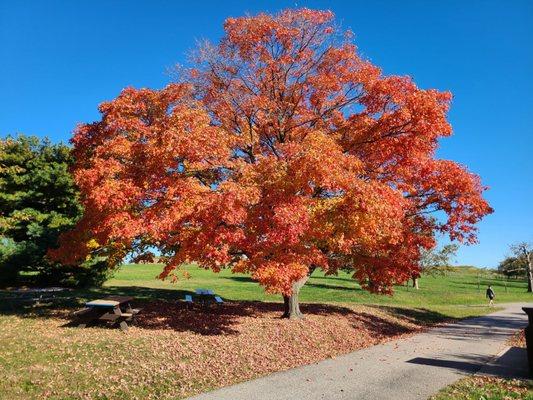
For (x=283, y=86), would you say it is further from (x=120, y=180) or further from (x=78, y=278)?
(x=78, y=278)

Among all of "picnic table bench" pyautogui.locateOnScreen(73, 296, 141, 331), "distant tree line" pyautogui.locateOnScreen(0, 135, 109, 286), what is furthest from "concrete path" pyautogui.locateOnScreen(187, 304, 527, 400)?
"distant tree line" pyautogui.locateOnScreen(0, 135, 109, 286)

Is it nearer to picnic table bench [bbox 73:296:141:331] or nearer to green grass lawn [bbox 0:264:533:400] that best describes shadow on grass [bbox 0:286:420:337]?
green grass lawn [bbox 0:264:533:400]

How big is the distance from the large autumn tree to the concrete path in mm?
2782

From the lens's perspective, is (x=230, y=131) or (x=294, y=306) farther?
(x=294, y=306)

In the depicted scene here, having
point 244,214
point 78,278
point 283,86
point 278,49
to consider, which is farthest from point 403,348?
point 78,278

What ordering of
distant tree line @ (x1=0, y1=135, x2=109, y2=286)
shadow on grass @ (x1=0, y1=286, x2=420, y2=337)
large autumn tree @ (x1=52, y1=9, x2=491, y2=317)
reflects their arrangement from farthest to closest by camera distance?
distant tree line @ (x1=0, y1=135, x2=109, y2=286) < shadow on grass @ (x1=0, y1=286, x2=420, y2=337) < large autumn tree @ (x1=52, y1=9, x2=491, y2=317)

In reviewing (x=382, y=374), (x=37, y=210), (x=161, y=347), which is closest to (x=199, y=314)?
(x=161, y=347)

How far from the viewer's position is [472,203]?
15.5m

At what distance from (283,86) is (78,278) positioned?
20.4 metres

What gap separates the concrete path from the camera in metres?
8.71

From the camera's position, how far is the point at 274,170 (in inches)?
488

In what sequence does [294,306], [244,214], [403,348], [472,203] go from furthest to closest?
[294,306] → [472,203] → [403,348] → [244,214]

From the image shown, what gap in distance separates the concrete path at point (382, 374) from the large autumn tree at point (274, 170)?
2.78 m

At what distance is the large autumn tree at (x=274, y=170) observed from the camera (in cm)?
1162
